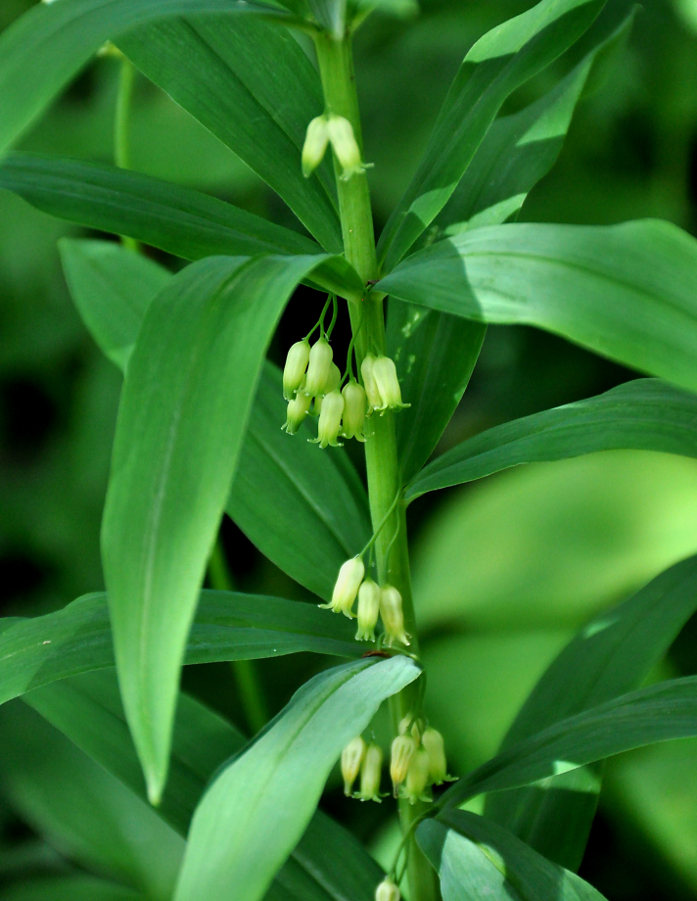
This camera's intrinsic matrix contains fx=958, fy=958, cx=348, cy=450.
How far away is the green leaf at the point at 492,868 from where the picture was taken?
0.61m

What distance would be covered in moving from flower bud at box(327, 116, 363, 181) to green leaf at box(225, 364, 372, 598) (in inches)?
9.7

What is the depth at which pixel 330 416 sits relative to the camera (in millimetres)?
589

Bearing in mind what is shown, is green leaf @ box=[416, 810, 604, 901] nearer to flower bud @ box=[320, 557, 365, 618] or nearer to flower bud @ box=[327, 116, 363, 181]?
flower bud @ box=[320, 557, 365, 618]

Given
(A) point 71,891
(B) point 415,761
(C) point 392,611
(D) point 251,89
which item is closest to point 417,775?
(B) point 415,761

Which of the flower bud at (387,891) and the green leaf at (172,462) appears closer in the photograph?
the green leaf at (172,462)

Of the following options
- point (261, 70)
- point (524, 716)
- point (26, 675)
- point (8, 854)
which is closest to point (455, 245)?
point (261, 70)

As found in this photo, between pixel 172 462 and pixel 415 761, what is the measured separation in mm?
368

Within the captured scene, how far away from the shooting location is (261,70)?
0.63m

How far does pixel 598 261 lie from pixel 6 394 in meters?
1.81

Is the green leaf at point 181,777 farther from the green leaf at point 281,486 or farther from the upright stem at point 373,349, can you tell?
the green leaf at point 281,486

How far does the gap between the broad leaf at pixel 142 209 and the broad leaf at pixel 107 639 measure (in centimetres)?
23

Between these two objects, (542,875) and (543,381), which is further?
(543,381)


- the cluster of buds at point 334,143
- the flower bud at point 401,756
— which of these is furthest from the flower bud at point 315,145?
the flower bud at point 401,756

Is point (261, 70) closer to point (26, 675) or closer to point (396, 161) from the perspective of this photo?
point (26, 675)
